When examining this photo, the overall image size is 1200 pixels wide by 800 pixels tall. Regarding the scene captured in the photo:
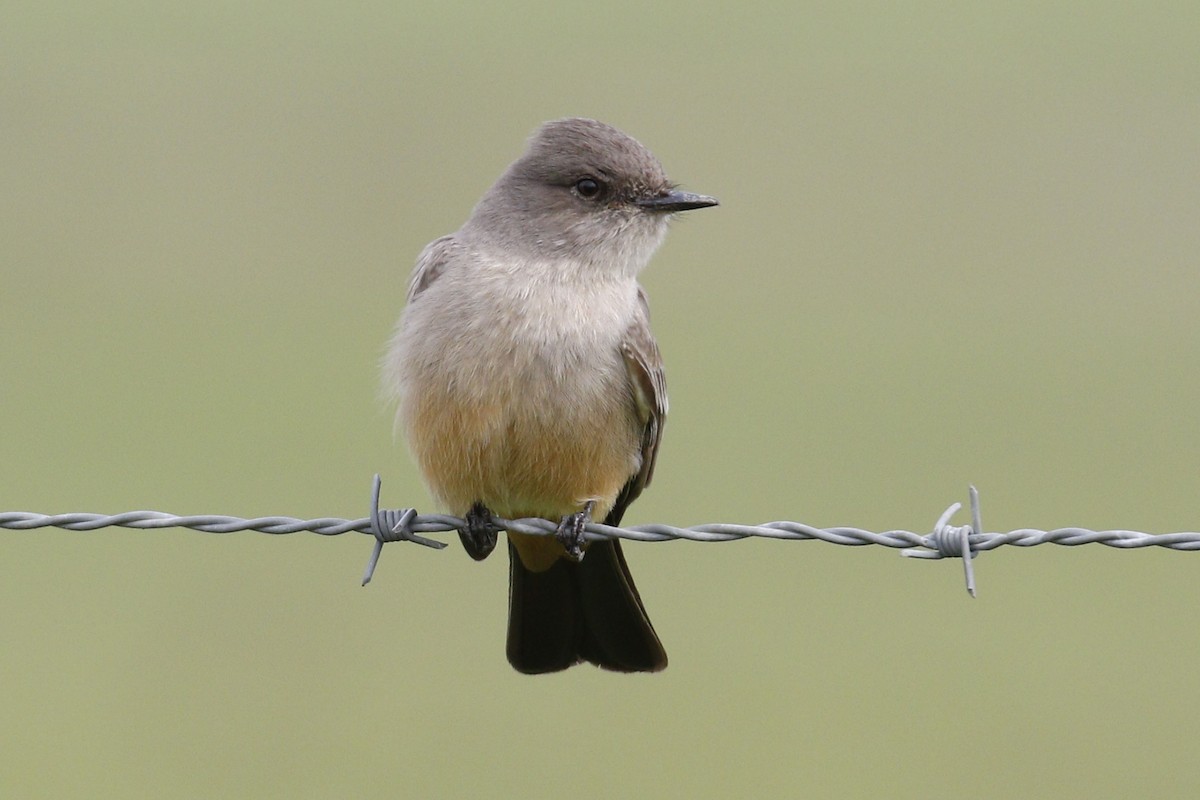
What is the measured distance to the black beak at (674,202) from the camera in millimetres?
5273


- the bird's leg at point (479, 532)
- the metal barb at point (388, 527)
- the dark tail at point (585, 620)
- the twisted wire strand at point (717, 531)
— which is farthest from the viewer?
the dark tail at point (585, 620)

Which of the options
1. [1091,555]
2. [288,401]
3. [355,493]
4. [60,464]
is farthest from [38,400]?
[1091,555]

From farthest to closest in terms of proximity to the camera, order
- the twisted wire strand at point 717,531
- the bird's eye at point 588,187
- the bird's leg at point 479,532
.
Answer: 1. the bird's eye at point 588,187
2. the bird's leg at point 479,532
3. the twisted wire strand at point 717,531

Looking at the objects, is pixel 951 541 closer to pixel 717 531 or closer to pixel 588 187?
pixel 717 531

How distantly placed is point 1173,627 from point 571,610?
3281 millimetres

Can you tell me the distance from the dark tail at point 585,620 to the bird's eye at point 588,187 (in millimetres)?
1144

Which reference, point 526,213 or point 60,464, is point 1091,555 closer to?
point 526,213

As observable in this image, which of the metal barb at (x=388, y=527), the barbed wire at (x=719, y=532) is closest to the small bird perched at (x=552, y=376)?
the barbed wire at (x=719, y=532)

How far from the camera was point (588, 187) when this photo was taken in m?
5.39

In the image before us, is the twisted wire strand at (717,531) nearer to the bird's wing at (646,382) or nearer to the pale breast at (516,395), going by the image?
the pale breast at (516,395)

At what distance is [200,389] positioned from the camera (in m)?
8.97

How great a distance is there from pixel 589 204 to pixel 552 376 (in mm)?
764

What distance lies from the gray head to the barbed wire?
3.47ft

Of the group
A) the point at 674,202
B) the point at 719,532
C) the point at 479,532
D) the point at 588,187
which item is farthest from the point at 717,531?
the point at 588,187
